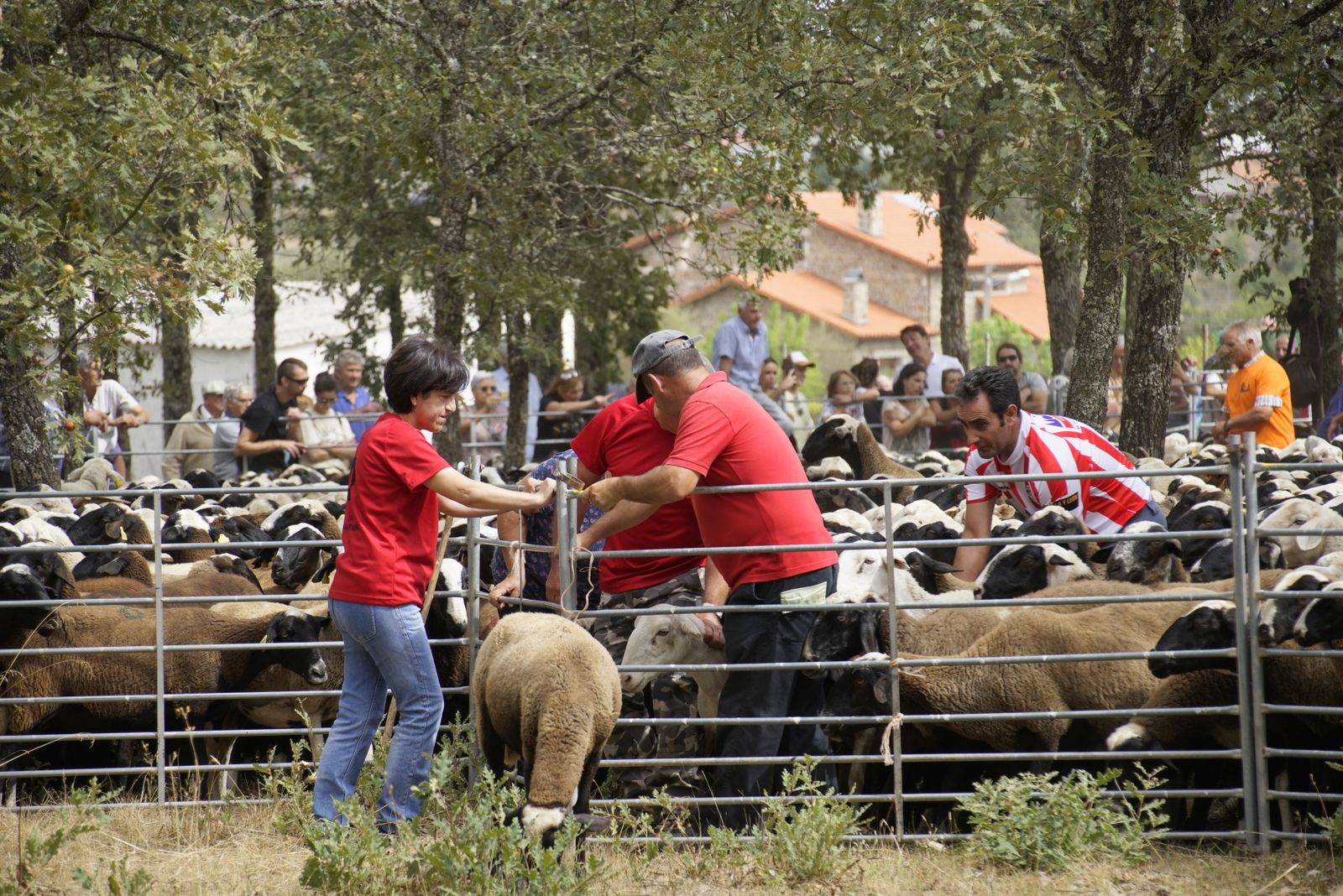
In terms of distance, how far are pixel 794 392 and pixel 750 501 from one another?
11.8 metres

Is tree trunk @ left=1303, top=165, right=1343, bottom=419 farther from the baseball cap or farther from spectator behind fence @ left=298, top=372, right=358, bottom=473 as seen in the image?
the baseball cap

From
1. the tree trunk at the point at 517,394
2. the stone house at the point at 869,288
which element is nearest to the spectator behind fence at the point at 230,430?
the tree trunk at the point at 517,394

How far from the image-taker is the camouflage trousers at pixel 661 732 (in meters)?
6.77

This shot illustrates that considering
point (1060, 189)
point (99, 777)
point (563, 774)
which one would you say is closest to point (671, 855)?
point (563, 774)

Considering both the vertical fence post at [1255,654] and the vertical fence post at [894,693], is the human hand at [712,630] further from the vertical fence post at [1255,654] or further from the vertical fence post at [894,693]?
the vertical fence post at [1255,654]

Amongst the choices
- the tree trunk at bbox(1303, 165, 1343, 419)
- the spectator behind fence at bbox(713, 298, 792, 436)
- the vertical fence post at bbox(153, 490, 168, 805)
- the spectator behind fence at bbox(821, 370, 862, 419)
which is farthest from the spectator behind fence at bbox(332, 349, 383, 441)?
the tree trunk at bbox(1303, 165, 1343, 419)

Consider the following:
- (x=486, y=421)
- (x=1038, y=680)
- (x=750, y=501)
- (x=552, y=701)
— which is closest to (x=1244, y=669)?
(x=1038, y=680)

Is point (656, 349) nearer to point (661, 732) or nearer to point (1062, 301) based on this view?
point (661, 732)

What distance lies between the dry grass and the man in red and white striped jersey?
1999 millimetres

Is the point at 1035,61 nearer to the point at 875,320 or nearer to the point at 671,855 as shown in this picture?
the point at 671,855

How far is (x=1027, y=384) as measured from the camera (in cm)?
1536

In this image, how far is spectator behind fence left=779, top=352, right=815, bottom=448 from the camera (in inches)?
666

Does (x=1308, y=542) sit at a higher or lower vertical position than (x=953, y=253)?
lower

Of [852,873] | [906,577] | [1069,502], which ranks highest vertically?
[1069,502]
